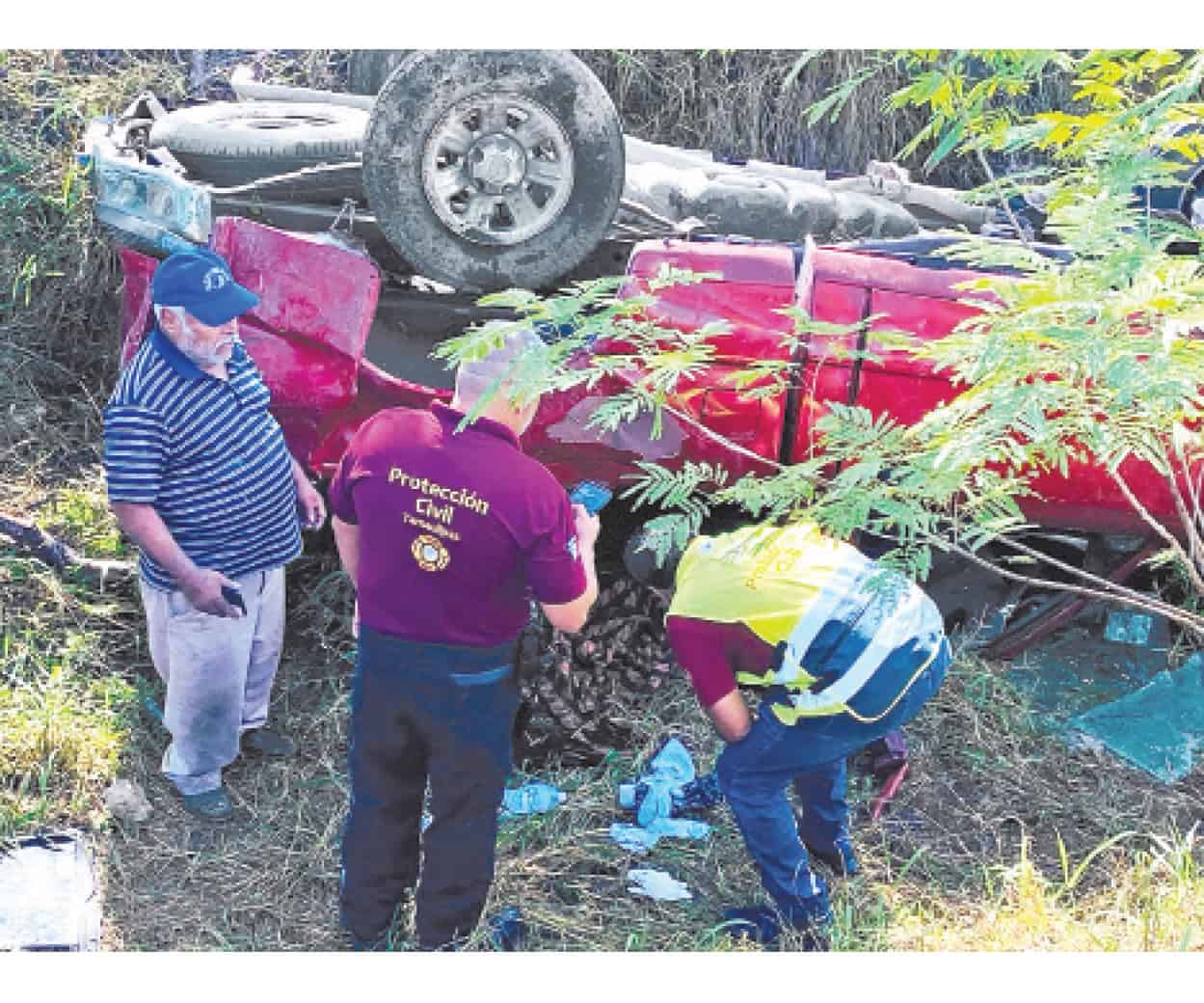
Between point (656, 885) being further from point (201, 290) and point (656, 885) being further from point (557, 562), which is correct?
point (201, 290)

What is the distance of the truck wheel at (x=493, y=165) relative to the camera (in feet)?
13.2

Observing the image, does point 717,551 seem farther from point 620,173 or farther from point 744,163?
point 744,163

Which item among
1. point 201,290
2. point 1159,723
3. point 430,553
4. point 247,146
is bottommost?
point 1159,723

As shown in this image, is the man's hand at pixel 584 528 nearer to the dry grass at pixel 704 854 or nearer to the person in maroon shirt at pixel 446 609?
the person in maroon shirt at pixel 446 609

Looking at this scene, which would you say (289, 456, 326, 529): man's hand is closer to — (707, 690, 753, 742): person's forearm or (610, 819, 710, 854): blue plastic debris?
(610, 819, 710, 854): blue plastic debris

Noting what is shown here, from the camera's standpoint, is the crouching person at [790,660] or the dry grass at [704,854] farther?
the dry grass at [704,854]

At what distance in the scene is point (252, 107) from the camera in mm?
5141

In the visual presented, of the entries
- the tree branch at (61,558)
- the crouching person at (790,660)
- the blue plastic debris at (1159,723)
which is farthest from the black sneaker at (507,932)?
the blue plastic debris at (1159,723)

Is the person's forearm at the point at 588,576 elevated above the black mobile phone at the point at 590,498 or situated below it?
below

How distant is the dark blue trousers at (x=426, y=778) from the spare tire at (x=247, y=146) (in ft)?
6.12

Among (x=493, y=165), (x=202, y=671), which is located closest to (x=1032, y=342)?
(x=493, y=165)

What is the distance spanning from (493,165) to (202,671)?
1551 millimetres

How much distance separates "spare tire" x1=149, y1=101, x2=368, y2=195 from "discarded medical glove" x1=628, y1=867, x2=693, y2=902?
7.50 feet

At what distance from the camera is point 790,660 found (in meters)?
3.31
